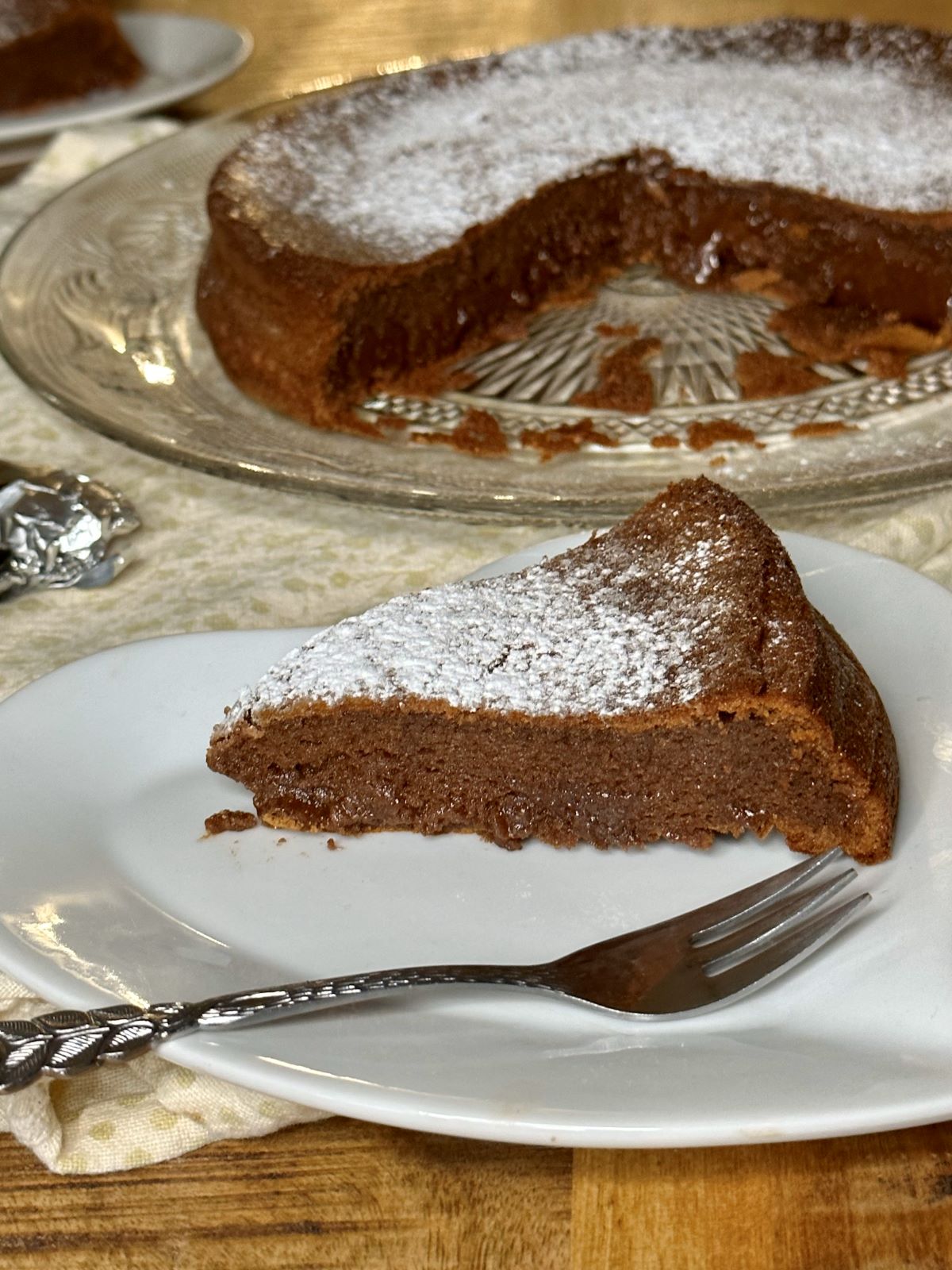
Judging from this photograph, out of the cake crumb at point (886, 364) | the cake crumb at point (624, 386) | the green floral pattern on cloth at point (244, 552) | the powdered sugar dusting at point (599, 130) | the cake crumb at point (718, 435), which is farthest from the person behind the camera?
the powdered sugar dusting at point (599, 130)

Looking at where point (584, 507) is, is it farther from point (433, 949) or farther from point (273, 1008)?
point (273, 1008)

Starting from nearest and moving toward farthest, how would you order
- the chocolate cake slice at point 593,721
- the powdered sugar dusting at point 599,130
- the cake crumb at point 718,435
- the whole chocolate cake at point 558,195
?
the chocolate cake slice at point 593,721 < the cake crumb at point 718,435 < the whole chocolate cake at point 558,195 < the powdered sugar dusting at point 599,130

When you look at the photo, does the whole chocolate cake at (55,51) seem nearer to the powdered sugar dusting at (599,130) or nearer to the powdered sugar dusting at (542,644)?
the powdered sugar dusting at (599,130)

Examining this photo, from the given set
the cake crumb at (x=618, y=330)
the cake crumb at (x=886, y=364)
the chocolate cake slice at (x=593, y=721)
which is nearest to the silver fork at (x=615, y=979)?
the chocolate cake slice at (x=593, y=721)

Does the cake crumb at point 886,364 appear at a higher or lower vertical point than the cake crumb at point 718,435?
lower

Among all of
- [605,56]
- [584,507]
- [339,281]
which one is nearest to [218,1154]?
[584,507]

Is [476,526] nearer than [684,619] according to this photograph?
No

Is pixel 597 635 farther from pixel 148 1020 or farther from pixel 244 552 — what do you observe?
pixel 244 552
